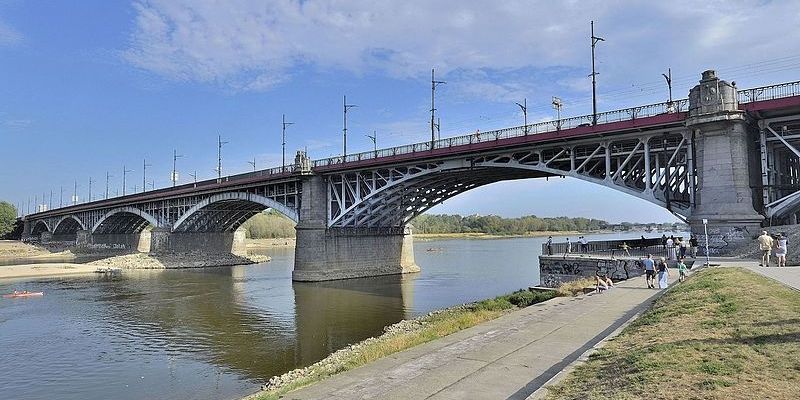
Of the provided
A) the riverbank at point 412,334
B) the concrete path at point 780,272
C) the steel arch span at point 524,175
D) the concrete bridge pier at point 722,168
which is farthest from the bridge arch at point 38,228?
the concrete path at point 780,272

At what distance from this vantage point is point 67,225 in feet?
436

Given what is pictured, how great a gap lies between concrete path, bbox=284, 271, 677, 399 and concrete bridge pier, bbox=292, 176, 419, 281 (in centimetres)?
3597

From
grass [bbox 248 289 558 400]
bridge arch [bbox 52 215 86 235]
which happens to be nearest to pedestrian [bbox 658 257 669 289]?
grass [bbox 248 289 558 400]

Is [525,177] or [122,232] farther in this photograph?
[122,232]

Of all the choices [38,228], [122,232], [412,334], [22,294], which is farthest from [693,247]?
[38,228]

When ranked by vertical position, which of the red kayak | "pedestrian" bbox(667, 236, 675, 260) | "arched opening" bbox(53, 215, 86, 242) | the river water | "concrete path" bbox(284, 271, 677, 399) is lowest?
the river water

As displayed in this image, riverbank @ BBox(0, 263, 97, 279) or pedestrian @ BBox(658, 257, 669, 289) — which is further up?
pedestrian @ BBox(658, 257, 669, 289)

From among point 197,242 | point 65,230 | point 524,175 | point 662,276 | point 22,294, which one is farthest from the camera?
point 65,230

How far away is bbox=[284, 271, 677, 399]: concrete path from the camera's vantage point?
9.60m

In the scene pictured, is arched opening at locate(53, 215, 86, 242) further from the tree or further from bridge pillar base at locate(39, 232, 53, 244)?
the tree

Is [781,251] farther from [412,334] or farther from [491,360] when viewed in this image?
[491,360]

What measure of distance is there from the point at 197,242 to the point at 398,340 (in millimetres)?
70561

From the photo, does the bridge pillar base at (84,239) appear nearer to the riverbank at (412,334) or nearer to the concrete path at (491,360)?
the riverbank at (412,334)

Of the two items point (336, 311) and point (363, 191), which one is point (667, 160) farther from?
point (363, 191)
